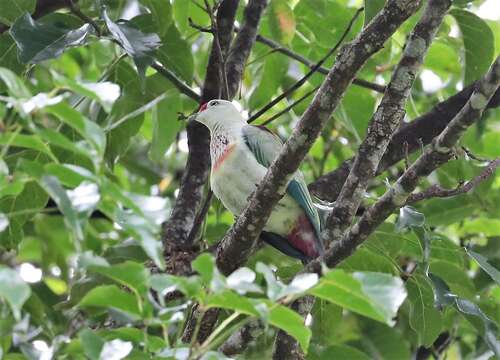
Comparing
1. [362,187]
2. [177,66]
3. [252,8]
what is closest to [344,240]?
[362,187]

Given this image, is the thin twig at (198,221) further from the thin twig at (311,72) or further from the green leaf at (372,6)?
the green leaf at (372,6)

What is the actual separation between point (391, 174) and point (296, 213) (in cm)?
147

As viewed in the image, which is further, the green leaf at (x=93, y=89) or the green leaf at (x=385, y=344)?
the green leaf at (x=385, y=344)

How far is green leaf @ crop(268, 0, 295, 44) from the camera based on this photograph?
4.35 meters

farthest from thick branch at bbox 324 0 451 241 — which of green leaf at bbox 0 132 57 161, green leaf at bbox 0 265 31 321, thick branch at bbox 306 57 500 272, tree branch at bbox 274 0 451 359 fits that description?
green leaf at bbox 0 265 31 321

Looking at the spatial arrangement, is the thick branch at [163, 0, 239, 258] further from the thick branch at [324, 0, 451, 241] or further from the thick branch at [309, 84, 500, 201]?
the thick branch at [324, 0, 451, 241]

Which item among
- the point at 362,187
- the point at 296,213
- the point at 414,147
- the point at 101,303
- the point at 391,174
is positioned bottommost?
the point at 391,174

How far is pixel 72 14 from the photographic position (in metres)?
3.94

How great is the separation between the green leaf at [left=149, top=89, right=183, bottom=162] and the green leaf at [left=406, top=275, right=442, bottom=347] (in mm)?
1376

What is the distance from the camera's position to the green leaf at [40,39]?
133 inches

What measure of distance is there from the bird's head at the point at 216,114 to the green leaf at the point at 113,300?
2.24m

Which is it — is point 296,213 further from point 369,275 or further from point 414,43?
point 369,275

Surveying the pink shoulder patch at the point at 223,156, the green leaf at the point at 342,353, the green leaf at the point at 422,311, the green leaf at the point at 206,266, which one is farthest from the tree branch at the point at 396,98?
the green leaf at the point at 206,266

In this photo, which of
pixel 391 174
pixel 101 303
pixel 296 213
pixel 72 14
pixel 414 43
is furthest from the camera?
pixel 391 174
